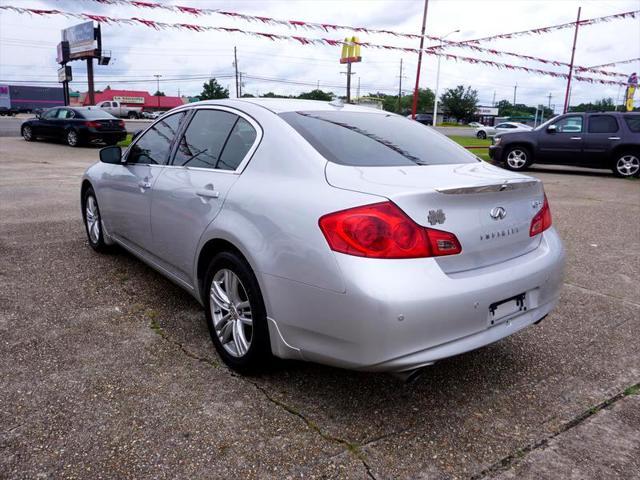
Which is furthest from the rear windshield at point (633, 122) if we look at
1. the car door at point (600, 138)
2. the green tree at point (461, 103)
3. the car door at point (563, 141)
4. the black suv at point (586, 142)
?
the green tree at point (461, 103)

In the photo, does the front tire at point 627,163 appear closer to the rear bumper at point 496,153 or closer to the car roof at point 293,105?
the rear bumper at point 496,153

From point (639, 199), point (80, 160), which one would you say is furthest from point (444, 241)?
point (80, 160)

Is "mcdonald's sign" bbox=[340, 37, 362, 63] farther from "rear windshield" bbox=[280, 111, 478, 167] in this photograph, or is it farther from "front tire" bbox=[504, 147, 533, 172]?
"rear windshield" bbox=[280, 111, 478, 167]

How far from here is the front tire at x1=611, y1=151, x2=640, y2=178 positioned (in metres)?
13.1

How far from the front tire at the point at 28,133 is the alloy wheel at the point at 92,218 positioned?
17.9 m

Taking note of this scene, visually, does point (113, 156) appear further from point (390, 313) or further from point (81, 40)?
point (81, 40)

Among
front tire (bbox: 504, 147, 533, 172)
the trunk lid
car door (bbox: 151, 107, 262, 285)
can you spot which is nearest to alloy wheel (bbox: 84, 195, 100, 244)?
car door (bbox: 151, 107, 262, 285)

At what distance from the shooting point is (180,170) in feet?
11.6

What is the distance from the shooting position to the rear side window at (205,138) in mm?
3340

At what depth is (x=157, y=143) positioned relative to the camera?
406 cm

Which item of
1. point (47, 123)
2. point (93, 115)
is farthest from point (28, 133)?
point (93, 115)

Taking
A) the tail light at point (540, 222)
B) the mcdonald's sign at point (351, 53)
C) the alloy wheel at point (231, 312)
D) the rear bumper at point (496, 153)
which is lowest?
the alloy wheel at point (231, 312)

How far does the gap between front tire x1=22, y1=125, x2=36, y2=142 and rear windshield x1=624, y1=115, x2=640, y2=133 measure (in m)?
20.0

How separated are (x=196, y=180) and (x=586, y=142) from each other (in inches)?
501
